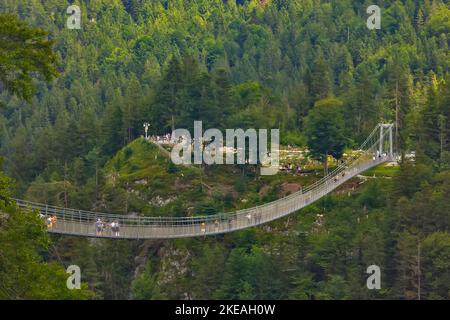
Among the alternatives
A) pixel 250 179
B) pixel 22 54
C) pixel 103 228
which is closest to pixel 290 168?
pixel 250 179

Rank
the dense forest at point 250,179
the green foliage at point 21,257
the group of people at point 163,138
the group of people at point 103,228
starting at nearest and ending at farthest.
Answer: the green foliage at point 21,257
the group of people at point 103,228
the dense forest at point 250,179
the group of people at point 163,138

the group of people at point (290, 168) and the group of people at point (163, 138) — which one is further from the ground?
the group of people at point (163, 138)

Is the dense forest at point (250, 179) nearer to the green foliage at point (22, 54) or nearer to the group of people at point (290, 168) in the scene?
the green foliage at point (22, 54)

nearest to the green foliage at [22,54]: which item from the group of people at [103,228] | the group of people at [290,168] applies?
the group of people at [103,228]

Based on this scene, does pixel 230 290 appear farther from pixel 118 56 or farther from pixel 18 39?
pixel 118 56

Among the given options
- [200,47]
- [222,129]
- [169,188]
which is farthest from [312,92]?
[200,47]

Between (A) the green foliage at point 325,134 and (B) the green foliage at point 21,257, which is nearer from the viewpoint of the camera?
(B) the green foliage at point 21,257

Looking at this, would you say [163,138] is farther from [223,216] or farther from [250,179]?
[223,216]

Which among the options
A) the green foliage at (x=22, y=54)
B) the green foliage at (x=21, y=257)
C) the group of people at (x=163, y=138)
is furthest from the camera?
the group of people at (x=163, y=138)
